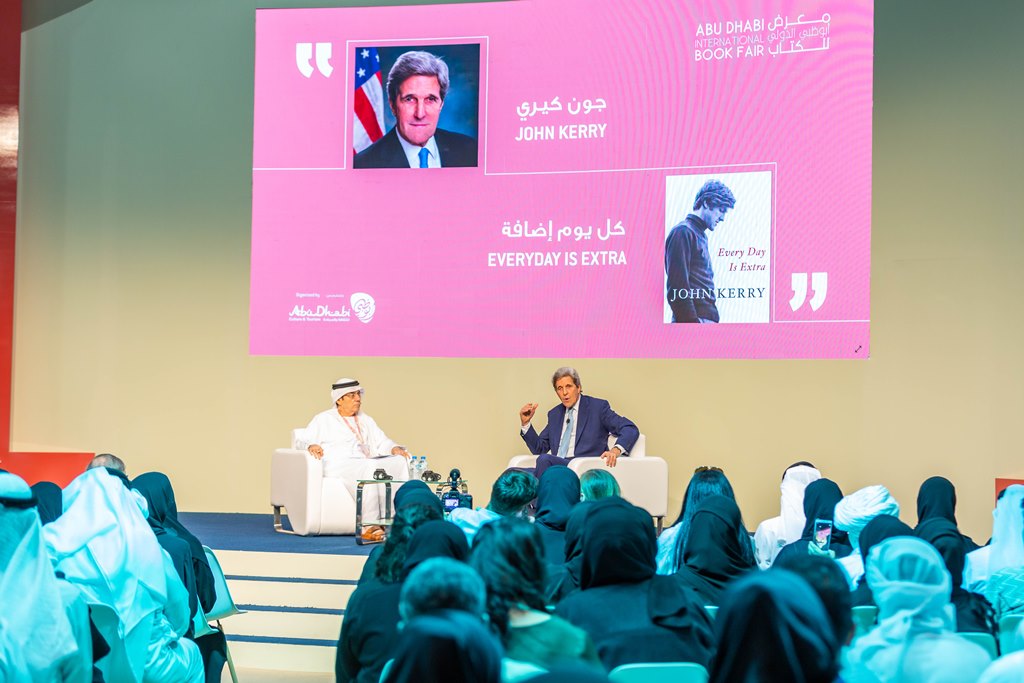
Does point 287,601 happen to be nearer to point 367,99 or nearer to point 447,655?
point 367,99

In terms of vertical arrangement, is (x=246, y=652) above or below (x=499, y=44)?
below

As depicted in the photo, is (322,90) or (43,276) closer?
(322,90)

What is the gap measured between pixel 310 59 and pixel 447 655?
262 inches

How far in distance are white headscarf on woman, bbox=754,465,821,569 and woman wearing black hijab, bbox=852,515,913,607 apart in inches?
85.9

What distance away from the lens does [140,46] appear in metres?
8.41

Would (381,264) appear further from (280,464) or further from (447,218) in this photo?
(280,464)

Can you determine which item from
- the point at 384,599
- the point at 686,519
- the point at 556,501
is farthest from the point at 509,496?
the point at 384,599

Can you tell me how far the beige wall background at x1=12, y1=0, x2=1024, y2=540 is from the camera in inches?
277

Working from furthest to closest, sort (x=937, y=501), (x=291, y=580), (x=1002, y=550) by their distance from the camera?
(x=291, y=580) → (x=937, y=501) → (x=1002, y=550)

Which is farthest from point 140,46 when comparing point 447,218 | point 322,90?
point 447,218

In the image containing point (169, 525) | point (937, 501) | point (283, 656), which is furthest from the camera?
point (283, 656)

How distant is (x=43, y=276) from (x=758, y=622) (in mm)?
7948

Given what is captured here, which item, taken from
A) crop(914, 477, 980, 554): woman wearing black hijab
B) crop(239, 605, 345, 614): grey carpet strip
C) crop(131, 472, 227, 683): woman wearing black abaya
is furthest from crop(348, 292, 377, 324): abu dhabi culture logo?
crop(914, 477, 980, 554): woman wearing black hijab

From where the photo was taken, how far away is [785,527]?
5555 millimetres
